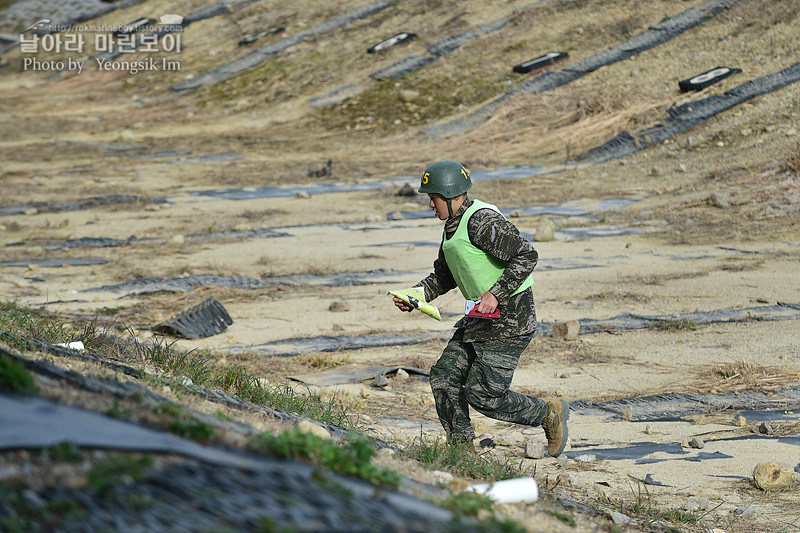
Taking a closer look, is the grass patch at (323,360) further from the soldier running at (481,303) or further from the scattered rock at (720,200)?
the scattered rock at (720,200)

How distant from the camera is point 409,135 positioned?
21.4 metres

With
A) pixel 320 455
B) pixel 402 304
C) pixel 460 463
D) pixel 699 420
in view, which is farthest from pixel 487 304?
pixel 699 420

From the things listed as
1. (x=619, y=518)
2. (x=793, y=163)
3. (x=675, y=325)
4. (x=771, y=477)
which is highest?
(x=619, y=518)

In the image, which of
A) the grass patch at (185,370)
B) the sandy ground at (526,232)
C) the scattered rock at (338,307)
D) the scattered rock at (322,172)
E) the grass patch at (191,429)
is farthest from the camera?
the scattered rock at (322,172)

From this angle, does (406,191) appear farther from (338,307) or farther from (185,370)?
(185,370)

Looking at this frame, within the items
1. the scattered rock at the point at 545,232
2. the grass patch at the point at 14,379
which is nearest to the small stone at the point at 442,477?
the grass patch at the point at 14,379

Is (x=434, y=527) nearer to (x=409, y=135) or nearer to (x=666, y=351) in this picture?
(x=666, y=351)

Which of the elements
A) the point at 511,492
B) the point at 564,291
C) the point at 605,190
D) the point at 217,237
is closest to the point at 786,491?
the point at 511,492

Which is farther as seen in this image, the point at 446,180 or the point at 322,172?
the point at 322,172

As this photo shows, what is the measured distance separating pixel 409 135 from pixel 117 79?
48.5ft

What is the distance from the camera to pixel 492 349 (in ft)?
15.2

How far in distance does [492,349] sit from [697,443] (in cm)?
165

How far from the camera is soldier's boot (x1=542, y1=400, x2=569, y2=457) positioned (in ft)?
16.0

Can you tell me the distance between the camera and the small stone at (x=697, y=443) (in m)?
5.34
